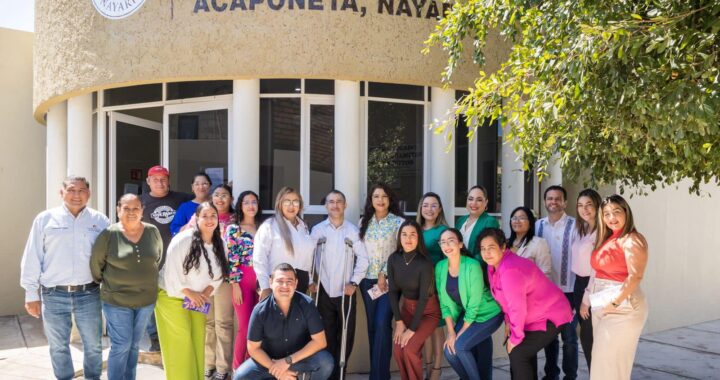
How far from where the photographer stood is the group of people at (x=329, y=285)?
194 inches

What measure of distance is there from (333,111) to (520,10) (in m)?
2.83

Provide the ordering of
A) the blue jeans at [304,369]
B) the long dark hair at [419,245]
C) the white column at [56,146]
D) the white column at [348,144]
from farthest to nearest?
the white column at [56,146], the white column at [348,144], the long dark hair at [419,245], the blue jeans at [304,369]

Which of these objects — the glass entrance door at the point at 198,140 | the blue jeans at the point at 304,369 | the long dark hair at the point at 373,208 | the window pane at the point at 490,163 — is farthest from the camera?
the window pane at the point at 490,163

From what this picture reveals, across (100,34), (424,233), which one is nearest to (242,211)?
(424,233)

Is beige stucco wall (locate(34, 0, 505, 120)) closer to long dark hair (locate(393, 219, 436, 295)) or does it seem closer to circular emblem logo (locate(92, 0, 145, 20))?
circular emblem logo (locate(92, 0, 145, 20))

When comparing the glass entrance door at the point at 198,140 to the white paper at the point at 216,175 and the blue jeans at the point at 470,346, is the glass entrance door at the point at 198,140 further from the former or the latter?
the blue jeans at the point at 470,346

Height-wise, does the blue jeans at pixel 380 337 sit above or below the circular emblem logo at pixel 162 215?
below

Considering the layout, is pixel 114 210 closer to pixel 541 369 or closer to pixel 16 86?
pixel 16 86

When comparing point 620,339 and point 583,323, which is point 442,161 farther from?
point 620,339

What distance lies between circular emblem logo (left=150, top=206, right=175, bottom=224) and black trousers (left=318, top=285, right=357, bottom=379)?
174 cm

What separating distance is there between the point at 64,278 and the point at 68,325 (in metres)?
0.39

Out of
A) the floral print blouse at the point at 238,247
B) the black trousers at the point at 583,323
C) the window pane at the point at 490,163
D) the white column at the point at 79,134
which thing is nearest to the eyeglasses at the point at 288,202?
the floral print blouse at the point at 238,247

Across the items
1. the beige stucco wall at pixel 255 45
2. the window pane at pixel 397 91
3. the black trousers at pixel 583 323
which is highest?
the beige stucco wall at pixel 255 45

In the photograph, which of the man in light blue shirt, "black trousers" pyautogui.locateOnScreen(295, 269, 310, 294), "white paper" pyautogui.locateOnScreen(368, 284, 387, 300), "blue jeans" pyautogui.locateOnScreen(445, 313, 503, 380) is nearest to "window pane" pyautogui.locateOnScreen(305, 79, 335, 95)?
"black trousers" pyautogui.locateOnScreen(295, 269, 310, 294)
